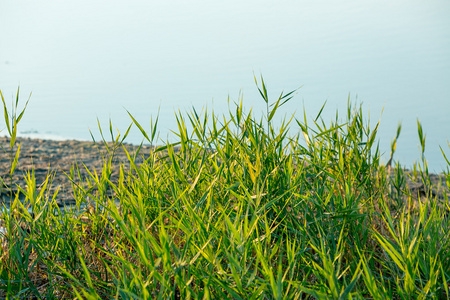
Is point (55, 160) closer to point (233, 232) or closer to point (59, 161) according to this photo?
point (59, 161)

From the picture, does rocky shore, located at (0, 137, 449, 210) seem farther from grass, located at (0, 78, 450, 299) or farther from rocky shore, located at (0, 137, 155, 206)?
grass, located at (0, 78, 450, 299)

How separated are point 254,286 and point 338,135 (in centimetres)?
112

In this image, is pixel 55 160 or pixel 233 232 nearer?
pixel 233 232

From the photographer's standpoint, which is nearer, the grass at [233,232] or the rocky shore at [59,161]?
the grass at [233,232]

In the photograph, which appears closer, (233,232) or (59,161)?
(233,232)

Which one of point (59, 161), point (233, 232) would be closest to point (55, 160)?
point (59, 161)

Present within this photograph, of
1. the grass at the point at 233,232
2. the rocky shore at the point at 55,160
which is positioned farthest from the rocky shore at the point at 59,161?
the grass at the point at 233,232

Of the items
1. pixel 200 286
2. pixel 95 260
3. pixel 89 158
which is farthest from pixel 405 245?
pixel 89 158

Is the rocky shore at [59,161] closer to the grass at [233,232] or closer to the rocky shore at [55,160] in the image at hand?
the rocky shore at [55,160]

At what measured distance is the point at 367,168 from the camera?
211 cm

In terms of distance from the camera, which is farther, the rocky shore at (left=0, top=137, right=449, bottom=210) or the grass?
the rocky shore at (left=0, top=137, right=449, bottom=210)

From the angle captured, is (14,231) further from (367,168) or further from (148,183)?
(367,168)

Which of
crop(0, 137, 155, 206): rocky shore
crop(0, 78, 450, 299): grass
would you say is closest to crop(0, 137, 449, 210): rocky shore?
crop(0, 137, 155, 206): rocky shore

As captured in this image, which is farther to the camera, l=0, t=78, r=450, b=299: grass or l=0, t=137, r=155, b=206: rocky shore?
l=0, t=137, r=155, b=206: rocky shore
